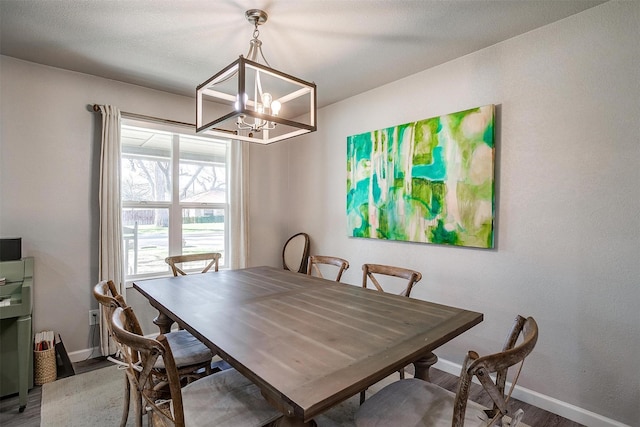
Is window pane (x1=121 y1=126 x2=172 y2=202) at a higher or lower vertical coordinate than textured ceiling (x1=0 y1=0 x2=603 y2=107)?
lower

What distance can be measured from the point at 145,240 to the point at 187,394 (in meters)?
2.25

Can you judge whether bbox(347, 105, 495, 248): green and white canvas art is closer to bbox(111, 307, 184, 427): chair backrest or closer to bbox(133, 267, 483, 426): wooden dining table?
bbox(133, 267, 483, 426): wooden dining table

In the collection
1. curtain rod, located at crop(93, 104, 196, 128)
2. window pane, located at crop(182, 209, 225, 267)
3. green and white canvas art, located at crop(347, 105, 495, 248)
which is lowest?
window pane, located at crop(182, 209, 225, 267)

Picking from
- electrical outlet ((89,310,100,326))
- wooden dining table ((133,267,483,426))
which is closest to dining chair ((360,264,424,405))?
wooden dining table ((133,267,483,426))

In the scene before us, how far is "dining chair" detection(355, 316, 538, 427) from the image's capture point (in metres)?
0.94

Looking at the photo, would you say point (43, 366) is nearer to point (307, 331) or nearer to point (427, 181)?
point (307, 331)

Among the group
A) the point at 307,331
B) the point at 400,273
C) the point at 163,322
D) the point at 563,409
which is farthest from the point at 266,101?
the point at 563,409

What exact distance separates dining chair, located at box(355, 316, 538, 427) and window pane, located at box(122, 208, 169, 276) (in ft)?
8.97

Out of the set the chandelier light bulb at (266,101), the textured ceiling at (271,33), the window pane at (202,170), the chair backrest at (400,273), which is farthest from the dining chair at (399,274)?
the window pane at (202,170)

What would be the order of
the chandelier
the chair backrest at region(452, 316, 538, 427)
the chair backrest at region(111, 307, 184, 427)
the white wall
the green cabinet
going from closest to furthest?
the chair backrest at region(452, 316, 538, 427) → the chair backrest at region(111, 307, 184, 427) → the chandelier → the white wall → the green cabinet

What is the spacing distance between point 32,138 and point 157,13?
164 centimetres

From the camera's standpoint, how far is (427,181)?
2.72 m

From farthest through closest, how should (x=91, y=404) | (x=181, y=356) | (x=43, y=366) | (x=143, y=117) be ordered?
(x=143, y=117) → (x=43, y=366) → (x=91, y=404) → (x=181, y=356)

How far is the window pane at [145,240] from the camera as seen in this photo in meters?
3.17
